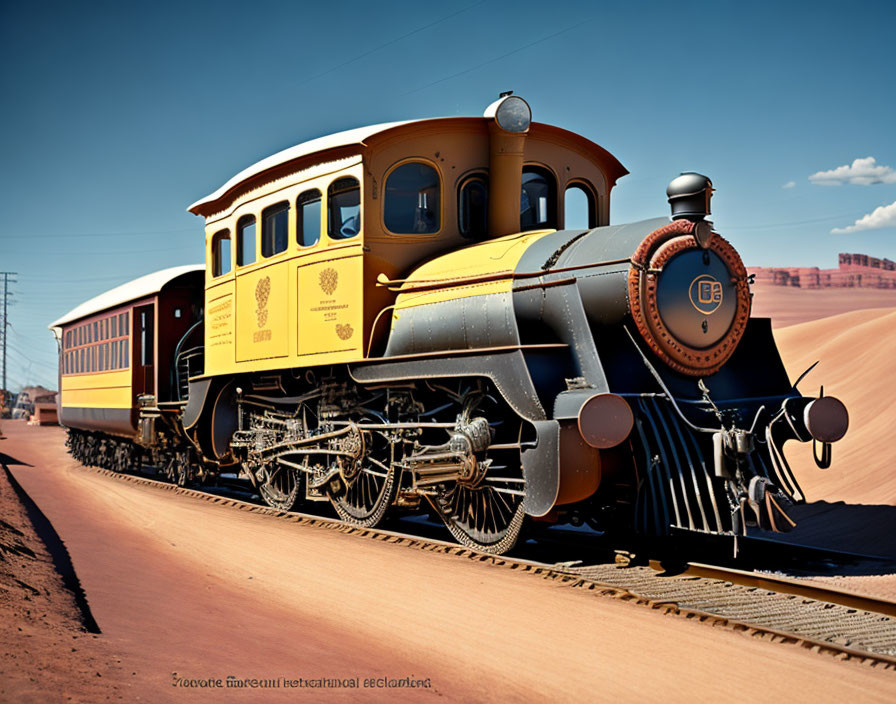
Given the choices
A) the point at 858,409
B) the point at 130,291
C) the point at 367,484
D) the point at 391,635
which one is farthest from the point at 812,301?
the point at 391,635

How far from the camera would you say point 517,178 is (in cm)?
889

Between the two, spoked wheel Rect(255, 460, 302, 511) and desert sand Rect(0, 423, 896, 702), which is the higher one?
spoked wheel Rect(255, 460, 302, 511)

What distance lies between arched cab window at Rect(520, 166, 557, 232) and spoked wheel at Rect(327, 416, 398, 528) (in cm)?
269

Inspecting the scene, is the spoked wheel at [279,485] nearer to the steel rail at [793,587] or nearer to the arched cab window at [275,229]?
the arched cab window at [275,229]

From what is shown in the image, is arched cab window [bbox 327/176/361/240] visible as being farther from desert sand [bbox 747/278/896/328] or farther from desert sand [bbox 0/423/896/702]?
desert sand [bbox 747/278/896/328]


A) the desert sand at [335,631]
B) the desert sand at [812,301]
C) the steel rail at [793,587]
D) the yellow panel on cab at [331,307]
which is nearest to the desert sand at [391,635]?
the desert sand at [335,631]

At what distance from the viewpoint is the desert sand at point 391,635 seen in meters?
4.24

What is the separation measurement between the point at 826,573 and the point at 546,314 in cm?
307

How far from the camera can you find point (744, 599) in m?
6.04

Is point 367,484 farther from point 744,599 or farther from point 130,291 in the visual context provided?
point 130,291

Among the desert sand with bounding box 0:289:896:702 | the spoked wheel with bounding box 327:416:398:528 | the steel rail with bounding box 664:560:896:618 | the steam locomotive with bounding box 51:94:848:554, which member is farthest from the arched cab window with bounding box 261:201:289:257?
the steel rail with bounding box 664:560:896:618

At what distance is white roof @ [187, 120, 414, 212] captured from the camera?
865 centimetres

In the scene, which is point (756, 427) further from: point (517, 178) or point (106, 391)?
point (106, 391)

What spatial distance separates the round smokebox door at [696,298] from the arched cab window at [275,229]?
4.63 m
